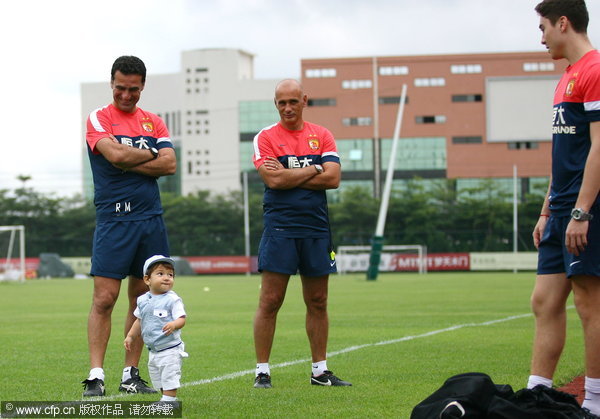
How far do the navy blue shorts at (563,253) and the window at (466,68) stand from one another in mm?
77351

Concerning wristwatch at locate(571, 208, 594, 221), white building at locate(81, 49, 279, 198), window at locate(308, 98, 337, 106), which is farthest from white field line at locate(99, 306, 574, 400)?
white building at locate(81, 49, 279, 198)

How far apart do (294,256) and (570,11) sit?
285 centimetres

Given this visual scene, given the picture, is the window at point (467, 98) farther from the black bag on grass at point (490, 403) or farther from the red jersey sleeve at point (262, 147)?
the black bag on grass at point (490, 403)

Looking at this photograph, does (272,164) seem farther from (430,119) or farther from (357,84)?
(430,119)

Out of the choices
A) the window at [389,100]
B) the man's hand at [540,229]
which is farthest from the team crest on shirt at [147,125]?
the window at [389,100]

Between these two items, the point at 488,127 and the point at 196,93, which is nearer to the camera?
the point at 488,127

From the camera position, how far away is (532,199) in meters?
64.6

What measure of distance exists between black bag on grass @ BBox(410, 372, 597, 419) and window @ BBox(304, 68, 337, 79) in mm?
77868

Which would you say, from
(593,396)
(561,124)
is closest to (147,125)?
(561,124)

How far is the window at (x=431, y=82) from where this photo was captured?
3221 inches

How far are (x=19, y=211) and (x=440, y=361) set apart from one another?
6222cm

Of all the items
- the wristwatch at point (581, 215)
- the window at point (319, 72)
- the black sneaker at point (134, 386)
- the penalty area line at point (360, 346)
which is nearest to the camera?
the wristwatch at point (581, 215)

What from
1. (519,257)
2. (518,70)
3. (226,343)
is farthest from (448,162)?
(226,343)

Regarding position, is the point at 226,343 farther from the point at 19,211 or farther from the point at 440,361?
the point at 19,211
